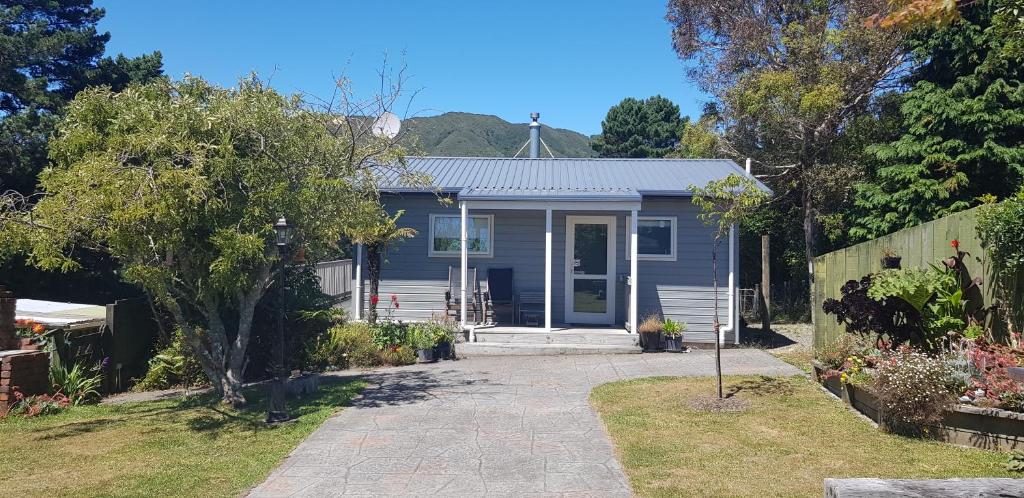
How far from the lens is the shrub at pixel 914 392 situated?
22.1 ft

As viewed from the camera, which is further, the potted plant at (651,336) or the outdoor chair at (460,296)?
the outdoor chair at (460,296)

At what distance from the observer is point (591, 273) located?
50.0 feet

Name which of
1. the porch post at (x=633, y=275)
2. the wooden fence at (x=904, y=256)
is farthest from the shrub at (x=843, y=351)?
the porch post at (x=633, y=275)

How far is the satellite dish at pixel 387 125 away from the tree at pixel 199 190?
0.25m

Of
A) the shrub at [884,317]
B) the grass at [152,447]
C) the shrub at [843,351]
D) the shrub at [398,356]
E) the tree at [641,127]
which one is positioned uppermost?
the tree at [641,127]

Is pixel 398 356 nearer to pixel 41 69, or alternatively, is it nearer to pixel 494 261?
pixel 494 261

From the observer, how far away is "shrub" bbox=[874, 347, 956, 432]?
6750mm

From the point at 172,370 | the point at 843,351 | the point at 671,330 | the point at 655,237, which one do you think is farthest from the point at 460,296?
the point at 843,351

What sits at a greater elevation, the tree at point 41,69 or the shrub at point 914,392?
the tree at point 41,69

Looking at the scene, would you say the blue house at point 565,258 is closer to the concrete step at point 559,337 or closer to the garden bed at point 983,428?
the concrete step at point 559,337

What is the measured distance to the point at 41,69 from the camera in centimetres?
1744

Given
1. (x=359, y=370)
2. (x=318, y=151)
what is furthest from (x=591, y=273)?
(x=318, y=151)

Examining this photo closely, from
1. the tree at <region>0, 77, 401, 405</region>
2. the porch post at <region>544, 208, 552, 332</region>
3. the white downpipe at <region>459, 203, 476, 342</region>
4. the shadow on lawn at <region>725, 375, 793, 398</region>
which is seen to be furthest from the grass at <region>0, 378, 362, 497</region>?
the porch post at <region>544, 208, 552, 332</region>

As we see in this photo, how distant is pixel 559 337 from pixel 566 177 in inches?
147
